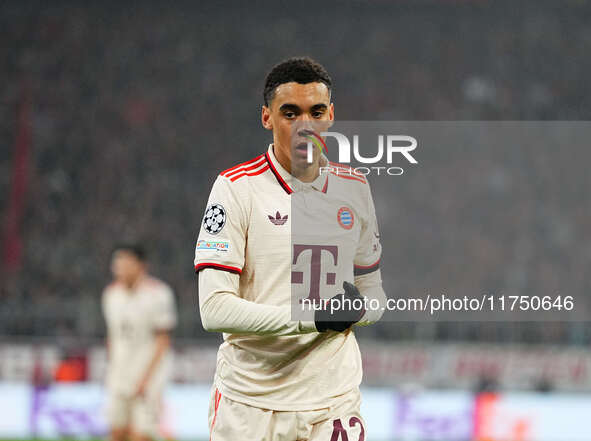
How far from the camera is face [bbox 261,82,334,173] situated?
2.83 meters

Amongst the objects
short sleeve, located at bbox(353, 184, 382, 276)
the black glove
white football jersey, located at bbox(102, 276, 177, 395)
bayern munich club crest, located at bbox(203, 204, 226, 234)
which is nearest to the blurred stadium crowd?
white football jersey, located at bbox(102, 276, 177, 395)

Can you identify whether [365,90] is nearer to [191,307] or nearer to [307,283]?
[191,307]

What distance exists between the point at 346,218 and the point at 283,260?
0.28m

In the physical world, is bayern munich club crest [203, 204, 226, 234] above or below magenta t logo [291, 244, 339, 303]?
above

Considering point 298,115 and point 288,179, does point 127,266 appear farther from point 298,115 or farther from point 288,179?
point 298,115

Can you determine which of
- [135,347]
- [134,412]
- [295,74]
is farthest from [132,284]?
[295,74]

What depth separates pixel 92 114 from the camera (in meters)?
17.2

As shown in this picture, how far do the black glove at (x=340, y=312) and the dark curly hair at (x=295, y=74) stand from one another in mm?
687

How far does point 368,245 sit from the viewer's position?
10.0 feet

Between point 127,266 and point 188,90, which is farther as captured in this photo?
point 188,90

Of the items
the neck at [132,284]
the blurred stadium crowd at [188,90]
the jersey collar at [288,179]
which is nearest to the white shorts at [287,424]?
the jersey collar at [288,179]

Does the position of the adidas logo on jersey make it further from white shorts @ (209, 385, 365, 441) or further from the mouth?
white shorts @ (209, 385, 365, 441)

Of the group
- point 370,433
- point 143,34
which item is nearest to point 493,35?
point 143,34

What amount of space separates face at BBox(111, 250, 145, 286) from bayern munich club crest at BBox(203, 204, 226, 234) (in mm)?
5218
